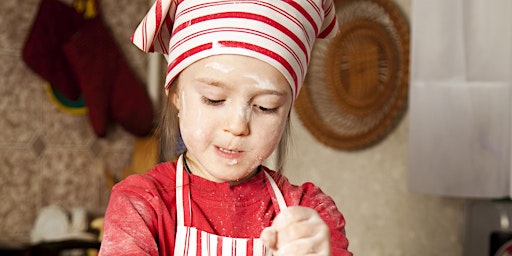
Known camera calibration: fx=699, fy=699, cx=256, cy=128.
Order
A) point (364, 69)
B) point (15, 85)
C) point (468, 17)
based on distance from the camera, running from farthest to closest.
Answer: point (15, 85) → point (364, 69) → point (468, 17)

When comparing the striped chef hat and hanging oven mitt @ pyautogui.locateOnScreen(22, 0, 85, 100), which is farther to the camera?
hanging oven mitt @ pyautogui.locateOnScreen(22, 0, 85, 100)

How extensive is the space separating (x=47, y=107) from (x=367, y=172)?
990mm

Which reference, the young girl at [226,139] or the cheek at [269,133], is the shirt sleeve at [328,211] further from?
the cheek at [269,133]

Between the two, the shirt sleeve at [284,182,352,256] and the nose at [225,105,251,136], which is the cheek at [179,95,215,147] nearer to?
the nose at [225,105,251,136]

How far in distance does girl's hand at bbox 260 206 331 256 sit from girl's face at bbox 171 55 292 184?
0.10 m

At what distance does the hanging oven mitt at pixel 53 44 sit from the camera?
199 centimetres

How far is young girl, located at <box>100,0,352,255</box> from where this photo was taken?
0.71 meters

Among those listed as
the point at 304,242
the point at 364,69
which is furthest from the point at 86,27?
the point at 304,242

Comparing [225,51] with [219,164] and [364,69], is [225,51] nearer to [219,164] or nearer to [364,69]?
[219,164]

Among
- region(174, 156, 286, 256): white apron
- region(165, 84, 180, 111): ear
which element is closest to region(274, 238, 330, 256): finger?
region(174, 156, 286, 256): white apron

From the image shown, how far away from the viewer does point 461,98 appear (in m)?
1.36

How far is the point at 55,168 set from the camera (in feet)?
6.95

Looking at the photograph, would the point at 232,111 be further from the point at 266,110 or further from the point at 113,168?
the point at 113,168

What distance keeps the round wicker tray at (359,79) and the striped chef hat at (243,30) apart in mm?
828
